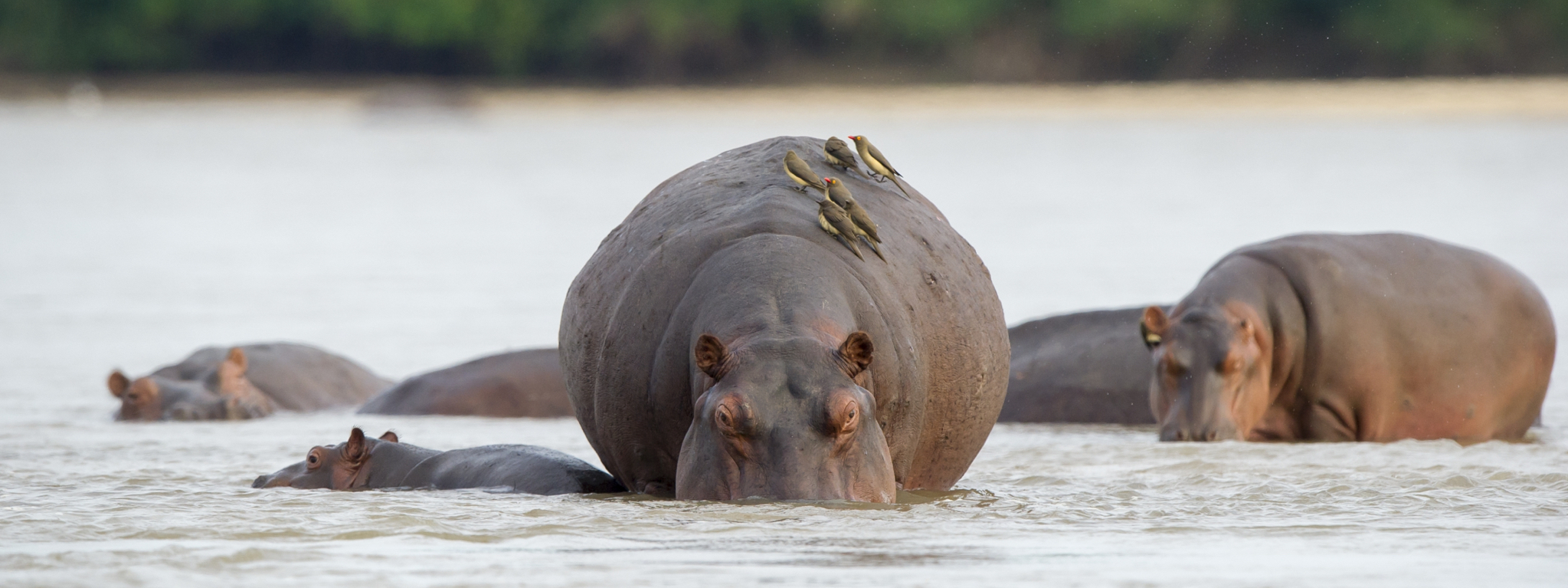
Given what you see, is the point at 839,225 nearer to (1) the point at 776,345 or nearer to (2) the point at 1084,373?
(1) the point at 776,345

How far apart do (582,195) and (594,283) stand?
66.3 ft

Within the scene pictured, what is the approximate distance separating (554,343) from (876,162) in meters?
5.52

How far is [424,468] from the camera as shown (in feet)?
21.7

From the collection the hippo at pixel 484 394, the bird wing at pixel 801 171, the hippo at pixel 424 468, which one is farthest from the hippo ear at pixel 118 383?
the bird wing at pixel 801 171

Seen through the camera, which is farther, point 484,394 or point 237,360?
point 237,360

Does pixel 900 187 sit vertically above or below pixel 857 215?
above

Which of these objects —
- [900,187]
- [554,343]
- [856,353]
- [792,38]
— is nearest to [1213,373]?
[900,187]

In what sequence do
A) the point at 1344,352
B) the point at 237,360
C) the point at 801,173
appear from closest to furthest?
the point at 801,173 < the point at 1344,352 < the point at 237,360

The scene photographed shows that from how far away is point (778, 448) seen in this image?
5.26 metres

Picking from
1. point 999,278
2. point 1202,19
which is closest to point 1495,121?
point 1202,19

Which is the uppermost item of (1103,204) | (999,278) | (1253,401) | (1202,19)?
(1202,19)

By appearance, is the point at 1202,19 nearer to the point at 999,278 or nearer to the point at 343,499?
the point at 999,278

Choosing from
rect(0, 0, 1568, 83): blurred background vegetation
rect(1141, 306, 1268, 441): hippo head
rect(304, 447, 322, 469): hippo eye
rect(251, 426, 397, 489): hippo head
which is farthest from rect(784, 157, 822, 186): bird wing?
rect(0, 0, 1568, 83): blurred background vegetation

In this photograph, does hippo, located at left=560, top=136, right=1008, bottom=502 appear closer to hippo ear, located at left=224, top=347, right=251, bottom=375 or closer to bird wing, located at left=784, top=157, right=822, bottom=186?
bird wing, located at left=784, top=157, right=822, bottom=186
